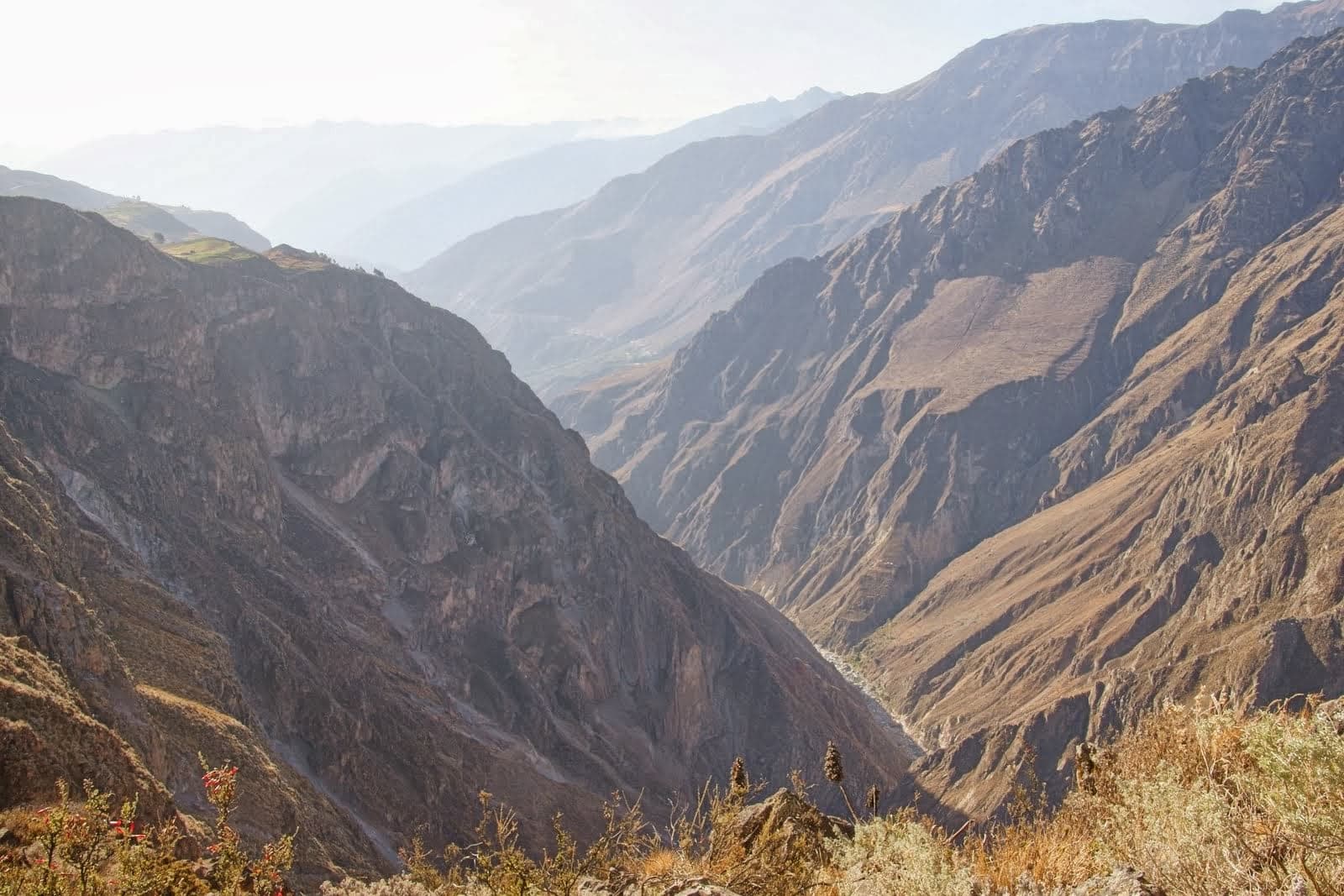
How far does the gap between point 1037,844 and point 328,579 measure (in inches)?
2427

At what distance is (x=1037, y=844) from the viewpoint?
33.5 feet

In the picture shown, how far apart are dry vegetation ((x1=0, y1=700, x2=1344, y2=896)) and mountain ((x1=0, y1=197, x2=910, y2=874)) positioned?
1472cm

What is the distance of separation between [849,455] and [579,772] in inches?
5138

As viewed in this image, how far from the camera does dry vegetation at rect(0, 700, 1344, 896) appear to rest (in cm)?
785

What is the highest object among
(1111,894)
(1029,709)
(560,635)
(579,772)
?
(1111,894)

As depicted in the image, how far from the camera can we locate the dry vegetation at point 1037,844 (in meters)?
7.85

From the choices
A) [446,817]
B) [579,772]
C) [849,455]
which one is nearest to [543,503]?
[579,772]

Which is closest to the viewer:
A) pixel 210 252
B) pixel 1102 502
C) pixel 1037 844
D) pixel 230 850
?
pixel 230 850

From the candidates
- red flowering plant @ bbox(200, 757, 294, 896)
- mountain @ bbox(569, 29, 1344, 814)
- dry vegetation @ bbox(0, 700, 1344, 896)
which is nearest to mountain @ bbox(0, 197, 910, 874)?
red flowering plant @ bbox(200, 757, 294, 896)

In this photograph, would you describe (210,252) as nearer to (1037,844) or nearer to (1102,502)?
(1037,844)

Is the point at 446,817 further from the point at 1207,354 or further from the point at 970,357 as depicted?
the point at 970,357

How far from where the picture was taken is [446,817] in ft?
166

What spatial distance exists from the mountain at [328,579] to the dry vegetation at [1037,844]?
14717 mm

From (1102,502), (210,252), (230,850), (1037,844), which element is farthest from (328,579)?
(1102,502)
